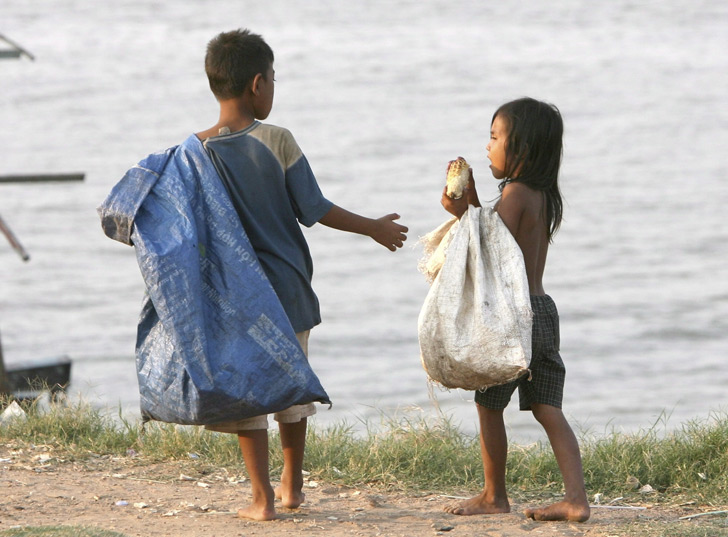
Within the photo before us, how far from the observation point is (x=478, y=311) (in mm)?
3625

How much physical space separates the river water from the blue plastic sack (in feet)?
2.44

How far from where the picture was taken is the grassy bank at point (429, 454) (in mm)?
4414

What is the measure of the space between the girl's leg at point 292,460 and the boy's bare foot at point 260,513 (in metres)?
0.16

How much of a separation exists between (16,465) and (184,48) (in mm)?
23820

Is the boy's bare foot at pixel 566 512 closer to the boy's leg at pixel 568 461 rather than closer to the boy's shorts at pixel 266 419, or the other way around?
the boy's leg at pixel 568 461

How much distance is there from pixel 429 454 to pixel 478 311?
3.84ft

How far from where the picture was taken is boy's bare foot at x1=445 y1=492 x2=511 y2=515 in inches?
156

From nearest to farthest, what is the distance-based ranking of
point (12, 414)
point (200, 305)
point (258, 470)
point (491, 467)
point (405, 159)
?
point (200, 305) → point (258, 470) → point (491, 467) → point (12, 414) → point (405, 159)

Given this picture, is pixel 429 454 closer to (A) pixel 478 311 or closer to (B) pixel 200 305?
(A) pixel 478 311

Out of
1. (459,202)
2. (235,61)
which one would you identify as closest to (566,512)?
(459,202)

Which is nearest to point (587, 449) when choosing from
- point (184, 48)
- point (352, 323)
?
point (352, 323)

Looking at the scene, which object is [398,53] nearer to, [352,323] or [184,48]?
[184,48]

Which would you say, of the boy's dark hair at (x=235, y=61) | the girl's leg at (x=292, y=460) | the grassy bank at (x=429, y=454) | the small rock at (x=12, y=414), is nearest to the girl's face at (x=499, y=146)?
the boy's dark hair at (x=235, y=61)

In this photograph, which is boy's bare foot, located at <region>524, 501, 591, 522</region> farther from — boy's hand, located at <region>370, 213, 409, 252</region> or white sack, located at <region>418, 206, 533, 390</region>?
boy's hand, located at <region>370, 213, 409, 252</region>
